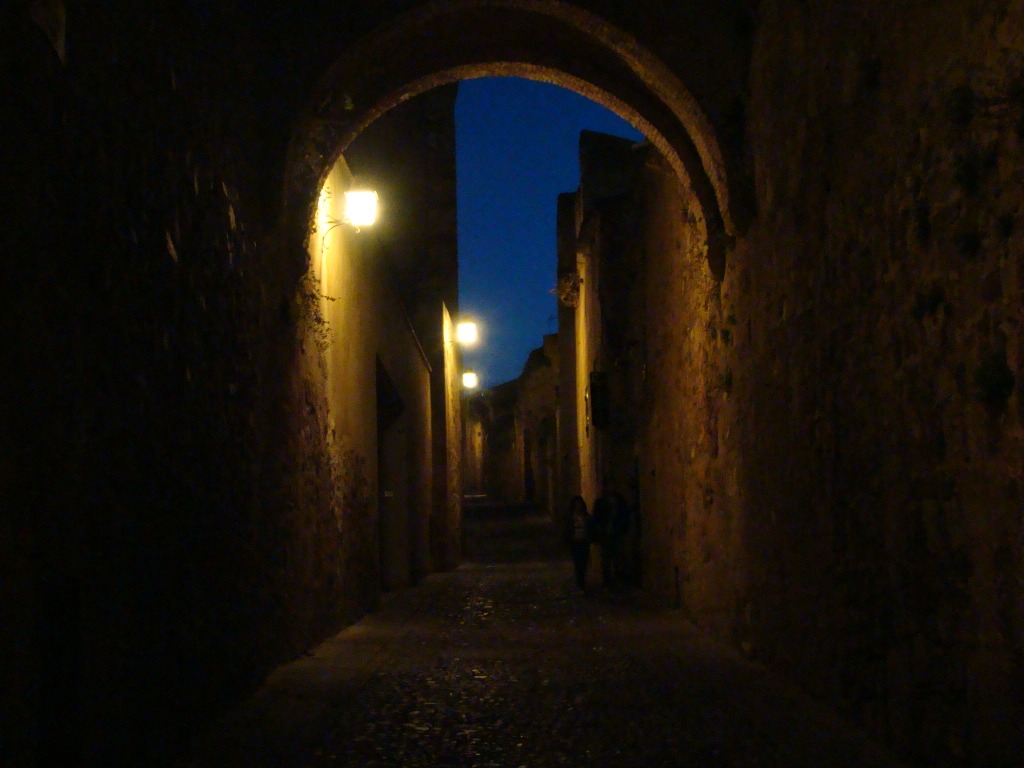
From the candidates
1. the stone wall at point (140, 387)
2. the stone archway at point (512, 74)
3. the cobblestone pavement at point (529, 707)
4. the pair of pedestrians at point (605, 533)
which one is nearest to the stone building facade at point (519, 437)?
the pair of pedestrians at point (605, 533)

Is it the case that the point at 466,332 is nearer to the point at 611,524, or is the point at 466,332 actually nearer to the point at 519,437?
the point at 611,524

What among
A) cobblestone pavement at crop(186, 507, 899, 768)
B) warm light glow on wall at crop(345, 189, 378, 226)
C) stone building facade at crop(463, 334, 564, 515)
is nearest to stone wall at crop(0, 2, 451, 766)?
cobblestone pavement at crop(186, 507, 899, 768)

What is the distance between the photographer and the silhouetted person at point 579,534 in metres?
13.0

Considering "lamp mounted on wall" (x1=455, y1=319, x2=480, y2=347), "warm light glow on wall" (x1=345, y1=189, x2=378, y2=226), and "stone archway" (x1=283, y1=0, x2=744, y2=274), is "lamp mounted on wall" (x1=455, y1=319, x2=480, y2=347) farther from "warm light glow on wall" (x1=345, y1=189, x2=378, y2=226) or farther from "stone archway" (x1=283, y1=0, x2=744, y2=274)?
"warm light glow on wall" (x1=345, y1=189, x2=378, y2=226)

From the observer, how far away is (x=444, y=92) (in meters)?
20.3

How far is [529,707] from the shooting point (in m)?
5.66

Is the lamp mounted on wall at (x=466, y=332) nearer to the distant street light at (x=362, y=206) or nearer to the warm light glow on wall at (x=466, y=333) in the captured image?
the warm light glow on wall at (x=466, y=333)

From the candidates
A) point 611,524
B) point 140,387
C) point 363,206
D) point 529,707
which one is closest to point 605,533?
point 611,524

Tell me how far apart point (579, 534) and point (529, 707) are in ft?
24.1

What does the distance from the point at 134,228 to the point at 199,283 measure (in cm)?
→ 107

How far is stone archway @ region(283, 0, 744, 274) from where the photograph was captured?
25.5 feet

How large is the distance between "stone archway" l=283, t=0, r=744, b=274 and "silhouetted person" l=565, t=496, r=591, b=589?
5302 mm

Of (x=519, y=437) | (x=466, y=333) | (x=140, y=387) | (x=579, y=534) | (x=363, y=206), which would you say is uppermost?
(x=466, y=333)

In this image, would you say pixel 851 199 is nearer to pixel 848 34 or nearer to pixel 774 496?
pixel 848 34
